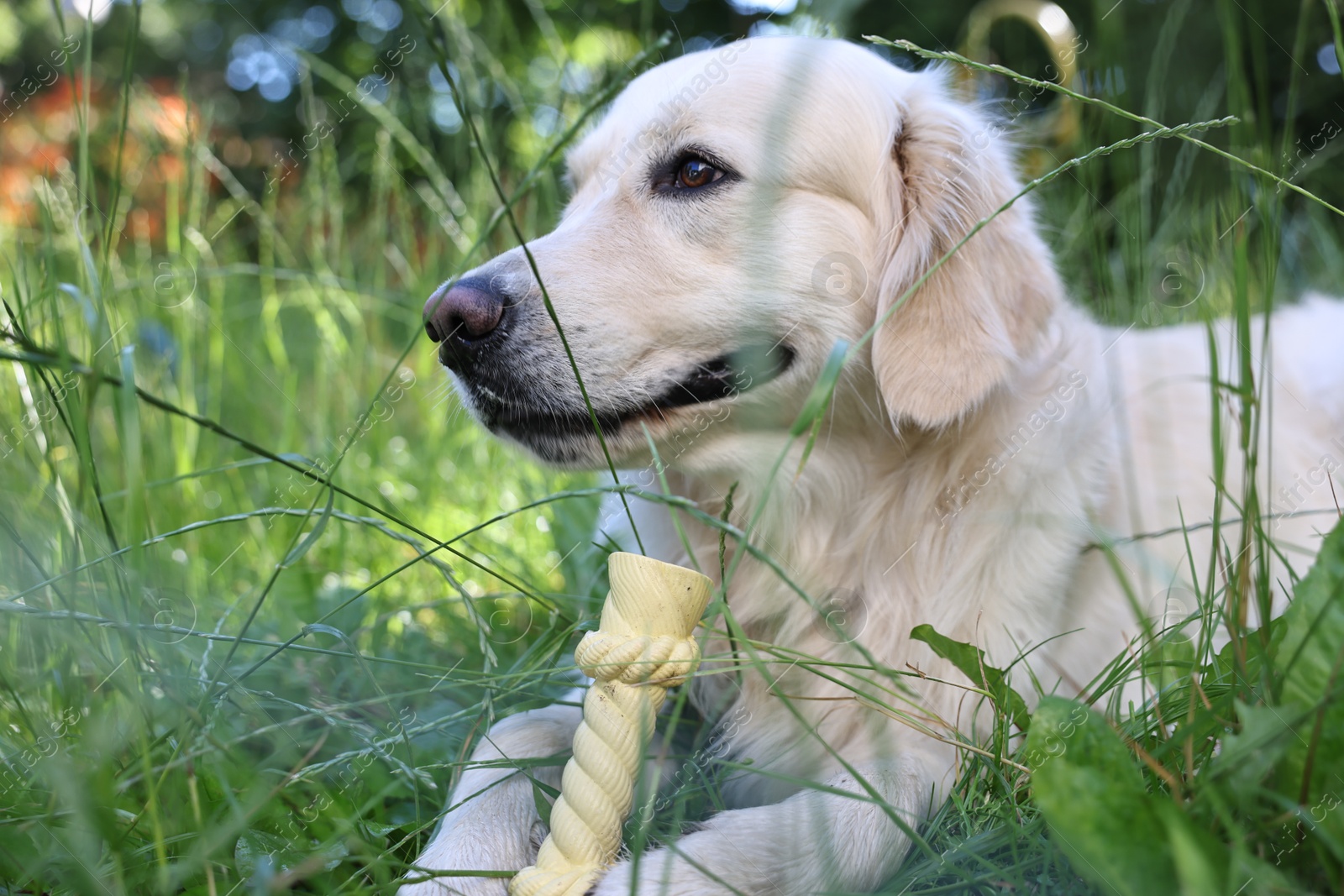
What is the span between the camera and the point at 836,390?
1.68 m

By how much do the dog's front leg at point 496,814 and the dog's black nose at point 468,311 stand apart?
660 mm

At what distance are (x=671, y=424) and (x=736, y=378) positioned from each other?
0.14 meters

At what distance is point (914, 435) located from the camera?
171 cm

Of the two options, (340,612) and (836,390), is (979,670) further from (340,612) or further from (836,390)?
(340,612)

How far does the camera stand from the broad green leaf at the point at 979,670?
120 cm

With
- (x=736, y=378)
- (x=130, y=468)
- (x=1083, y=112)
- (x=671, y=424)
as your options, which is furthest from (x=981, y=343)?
(x=1083, y=112)

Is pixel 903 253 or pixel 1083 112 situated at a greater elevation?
pixel 1083 112

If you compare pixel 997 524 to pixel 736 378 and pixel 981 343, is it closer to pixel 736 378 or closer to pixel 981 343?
pixel 981 343

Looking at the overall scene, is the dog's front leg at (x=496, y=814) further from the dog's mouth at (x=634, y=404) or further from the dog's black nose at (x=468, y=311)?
the dog's black nose at (x=468, y=311)

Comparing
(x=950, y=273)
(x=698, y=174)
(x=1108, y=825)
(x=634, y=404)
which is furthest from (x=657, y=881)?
(x=698, y=174)

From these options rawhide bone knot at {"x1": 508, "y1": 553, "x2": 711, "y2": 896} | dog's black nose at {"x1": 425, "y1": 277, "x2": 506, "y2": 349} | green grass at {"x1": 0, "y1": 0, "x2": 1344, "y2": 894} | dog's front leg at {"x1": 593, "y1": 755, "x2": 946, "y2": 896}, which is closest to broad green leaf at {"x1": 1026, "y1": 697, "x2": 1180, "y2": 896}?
green grass at {"x1": 0, "y1": 0, "x2": 1344, "y2": 894}

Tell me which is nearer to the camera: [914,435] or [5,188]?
[914,435]

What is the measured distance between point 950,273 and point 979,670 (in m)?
0.73

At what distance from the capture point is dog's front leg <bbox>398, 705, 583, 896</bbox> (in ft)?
3.69
